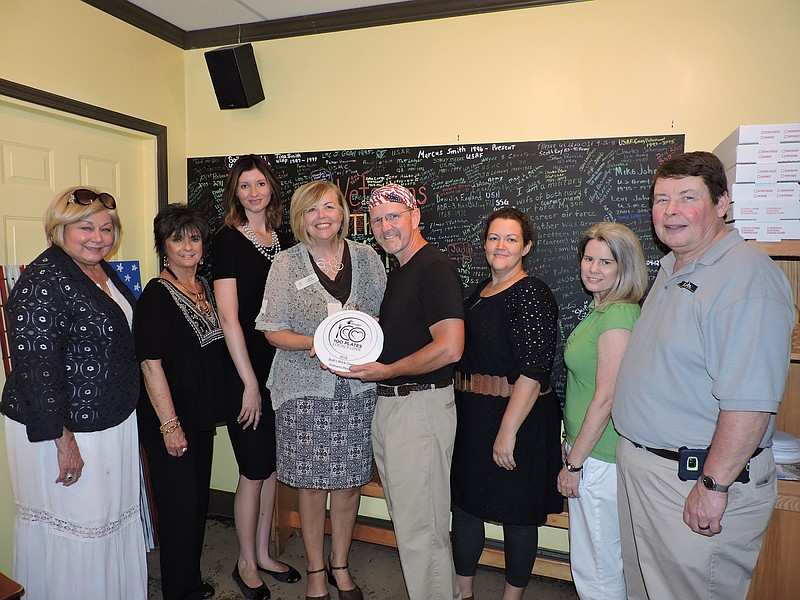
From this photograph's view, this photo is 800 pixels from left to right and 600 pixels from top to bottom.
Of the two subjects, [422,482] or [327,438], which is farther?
[327,438]

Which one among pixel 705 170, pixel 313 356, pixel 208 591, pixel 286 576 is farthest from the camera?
pixel 286 576

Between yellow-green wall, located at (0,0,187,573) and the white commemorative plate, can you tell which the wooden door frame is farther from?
the white commemorative plate

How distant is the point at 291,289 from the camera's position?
2.37 meters

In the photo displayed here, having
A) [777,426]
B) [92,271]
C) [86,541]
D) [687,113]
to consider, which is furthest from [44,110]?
[777,426]

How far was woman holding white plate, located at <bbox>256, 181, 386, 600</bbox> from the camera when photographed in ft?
7.75

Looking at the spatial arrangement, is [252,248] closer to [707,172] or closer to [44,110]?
[44,110]

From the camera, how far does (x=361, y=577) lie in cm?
299

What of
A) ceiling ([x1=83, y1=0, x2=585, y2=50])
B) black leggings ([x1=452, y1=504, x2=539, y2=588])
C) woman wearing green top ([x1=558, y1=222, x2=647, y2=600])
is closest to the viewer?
woman wearing green top ([x1=558, y1=222, x2=647, y2=600])

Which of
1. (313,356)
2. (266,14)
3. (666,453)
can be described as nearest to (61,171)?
(266,14)

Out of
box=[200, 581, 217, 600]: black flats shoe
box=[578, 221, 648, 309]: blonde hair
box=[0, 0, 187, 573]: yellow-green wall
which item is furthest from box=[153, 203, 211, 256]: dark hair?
box=[578, 221, 648, 309]: blonde hair

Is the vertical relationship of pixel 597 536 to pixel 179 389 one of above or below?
below

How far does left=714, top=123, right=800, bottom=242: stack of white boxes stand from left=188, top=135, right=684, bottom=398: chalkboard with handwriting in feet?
2.09

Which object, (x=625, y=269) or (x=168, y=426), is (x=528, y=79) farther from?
(x=168, y=426)

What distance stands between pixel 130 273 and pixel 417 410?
2180 mm
